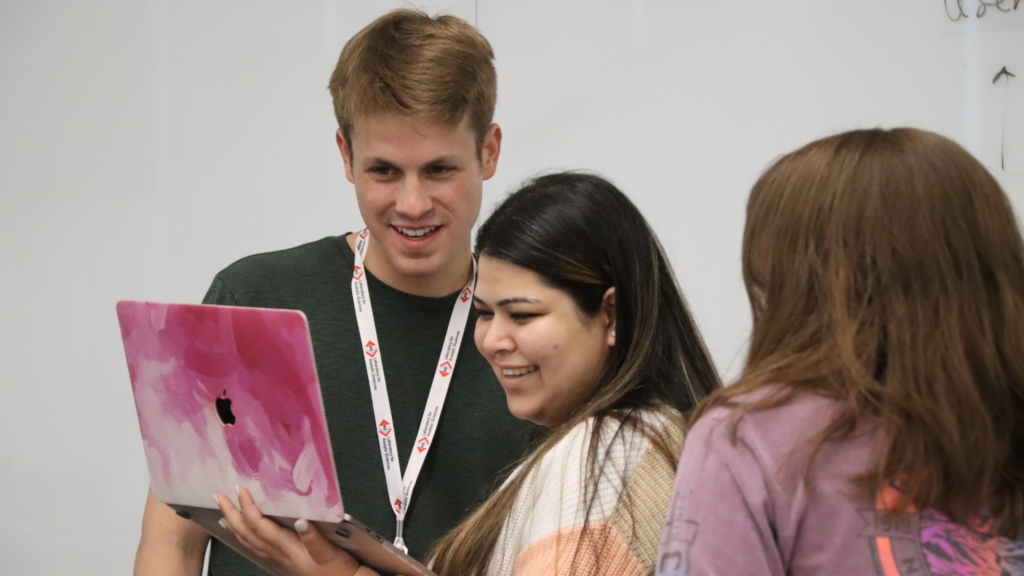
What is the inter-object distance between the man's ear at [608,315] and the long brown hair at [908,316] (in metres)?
0.41

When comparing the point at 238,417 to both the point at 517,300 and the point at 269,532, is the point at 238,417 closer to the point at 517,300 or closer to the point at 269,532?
the point at 269,532

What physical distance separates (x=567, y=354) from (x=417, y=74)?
22.3 inches

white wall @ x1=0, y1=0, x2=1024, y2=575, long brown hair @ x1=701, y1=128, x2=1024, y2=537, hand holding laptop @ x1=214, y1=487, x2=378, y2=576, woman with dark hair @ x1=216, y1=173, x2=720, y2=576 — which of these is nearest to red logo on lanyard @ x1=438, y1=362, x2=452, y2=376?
woman with dark hair @ x1=216, y1=173, x2=720, y2=576

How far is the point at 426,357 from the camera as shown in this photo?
1.57 metres

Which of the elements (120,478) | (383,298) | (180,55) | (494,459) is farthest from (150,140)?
(494,459)

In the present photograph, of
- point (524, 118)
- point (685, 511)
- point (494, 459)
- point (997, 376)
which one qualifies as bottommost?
point (494, 459)

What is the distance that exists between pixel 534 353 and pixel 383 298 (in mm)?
416

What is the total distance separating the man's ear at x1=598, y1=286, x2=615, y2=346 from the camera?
1277 mm

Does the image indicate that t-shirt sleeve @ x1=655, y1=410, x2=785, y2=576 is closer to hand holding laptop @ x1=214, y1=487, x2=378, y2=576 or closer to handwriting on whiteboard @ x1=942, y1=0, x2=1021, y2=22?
hand holding laptop @ x1=214, y1=487, x2=378, y2=576

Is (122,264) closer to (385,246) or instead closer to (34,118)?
(34,118)

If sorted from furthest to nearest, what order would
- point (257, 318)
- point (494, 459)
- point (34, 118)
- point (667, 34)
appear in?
point (34, 118) < point (667, 34) < point (494, 459) < point (257, 318)

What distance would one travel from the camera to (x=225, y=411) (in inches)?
45.8

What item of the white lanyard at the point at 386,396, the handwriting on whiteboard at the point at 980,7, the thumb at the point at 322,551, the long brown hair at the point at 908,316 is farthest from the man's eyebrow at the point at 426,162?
the handwriting on whiteboard at the point at 980,7

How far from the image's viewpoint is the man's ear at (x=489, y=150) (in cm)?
164
